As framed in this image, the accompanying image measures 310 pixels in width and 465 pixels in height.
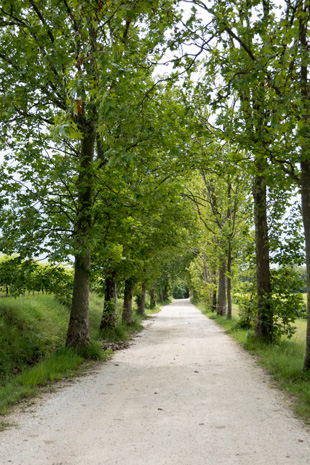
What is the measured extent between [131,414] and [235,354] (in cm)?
608

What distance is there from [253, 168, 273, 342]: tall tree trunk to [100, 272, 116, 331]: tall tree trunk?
560cm

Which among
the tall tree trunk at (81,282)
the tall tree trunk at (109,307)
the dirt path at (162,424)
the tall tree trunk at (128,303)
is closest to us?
the dirt path at (162,424)

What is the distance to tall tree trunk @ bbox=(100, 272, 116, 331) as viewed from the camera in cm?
1458

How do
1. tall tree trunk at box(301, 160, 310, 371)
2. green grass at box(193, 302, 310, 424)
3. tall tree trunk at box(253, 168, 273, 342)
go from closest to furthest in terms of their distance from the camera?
green grass at box(193, 302, 310, 424) → tall tree trunk at box(301, 160, 310, 371) → tall tree trunk at box(253, 168, 273, 342)

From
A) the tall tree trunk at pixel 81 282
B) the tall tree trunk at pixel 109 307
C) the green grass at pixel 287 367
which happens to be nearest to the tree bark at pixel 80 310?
the tall tree trunk at pixel 81 282

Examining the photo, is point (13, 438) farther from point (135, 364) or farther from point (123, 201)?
point (123, 201)

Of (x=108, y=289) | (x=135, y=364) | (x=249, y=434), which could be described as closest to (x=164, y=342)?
(x=108, y=289)

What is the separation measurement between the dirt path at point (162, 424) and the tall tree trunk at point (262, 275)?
11.5 ft

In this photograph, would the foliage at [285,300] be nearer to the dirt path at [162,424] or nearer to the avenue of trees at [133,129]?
the avenue of trees at [133,129]

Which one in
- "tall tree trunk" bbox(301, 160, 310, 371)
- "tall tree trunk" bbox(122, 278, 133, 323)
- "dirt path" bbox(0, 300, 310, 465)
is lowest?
"dirt path" bbox(0, 300, 310, 465)

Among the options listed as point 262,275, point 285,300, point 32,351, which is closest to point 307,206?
point 262,275

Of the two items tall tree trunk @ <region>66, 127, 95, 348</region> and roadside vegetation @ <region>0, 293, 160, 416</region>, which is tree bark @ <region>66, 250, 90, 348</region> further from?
roadside vegetation @ <region>0, 293, 160, 416</region>

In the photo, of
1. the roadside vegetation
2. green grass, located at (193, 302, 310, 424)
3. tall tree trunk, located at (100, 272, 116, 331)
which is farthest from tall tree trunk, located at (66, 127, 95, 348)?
green grass, located at (193, 302, 310, 424)

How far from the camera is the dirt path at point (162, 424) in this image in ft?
13.2
